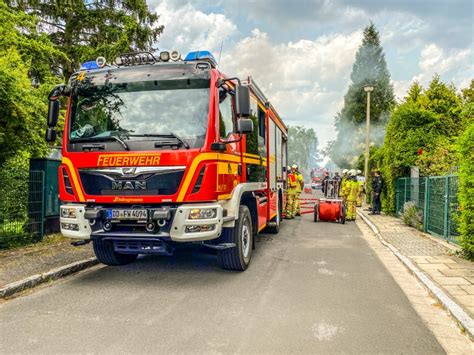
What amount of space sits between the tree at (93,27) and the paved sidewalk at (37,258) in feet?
38.6

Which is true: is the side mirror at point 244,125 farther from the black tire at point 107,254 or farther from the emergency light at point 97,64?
the black tire at point 107,254

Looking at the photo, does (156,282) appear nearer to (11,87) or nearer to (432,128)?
(11,87)

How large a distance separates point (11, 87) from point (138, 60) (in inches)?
136

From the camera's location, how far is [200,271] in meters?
6.36

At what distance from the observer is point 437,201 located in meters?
9.88

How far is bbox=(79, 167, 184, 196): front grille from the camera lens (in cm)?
523

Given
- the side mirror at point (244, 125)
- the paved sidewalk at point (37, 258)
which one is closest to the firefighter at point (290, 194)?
the paved sidewalk at point (37, 258)

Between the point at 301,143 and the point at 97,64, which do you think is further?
the point at 301,143

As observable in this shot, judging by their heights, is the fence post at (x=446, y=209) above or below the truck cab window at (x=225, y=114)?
below

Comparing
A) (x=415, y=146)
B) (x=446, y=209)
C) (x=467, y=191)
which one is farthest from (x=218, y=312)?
(x=415, y=146)

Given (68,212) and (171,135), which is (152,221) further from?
(68,212)

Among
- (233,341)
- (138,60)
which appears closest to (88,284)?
(233,341)

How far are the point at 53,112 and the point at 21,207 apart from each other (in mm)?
3011

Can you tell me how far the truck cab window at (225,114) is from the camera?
5680 mm
